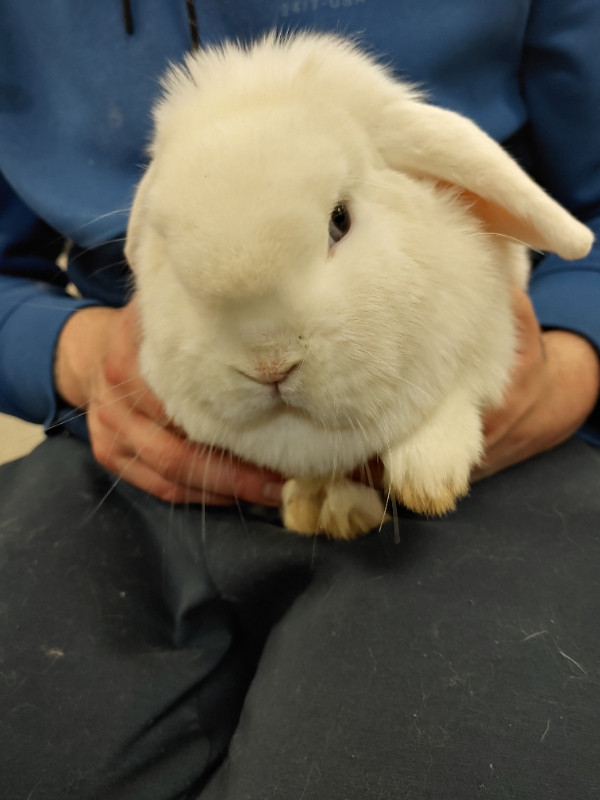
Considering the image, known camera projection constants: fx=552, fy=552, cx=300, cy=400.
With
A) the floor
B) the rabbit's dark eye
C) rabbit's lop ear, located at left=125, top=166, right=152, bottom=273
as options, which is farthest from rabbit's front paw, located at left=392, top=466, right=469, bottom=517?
the floor

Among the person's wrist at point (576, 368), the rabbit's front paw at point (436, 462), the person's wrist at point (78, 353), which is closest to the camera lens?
the rabbit's front paw at point (436, 462)

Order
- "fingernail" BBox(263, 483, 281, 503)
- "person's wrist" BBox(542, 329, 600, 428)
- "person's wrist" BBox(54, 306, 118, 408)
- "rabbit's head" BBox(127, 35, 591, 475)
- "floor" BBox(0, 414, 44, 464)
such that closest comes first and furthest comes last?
1. "rabbit's head" BBox(127, 35, 591, 475)
2. "fingernail" BBox(263, 483, 281, 503)
3. "person's wrist" BBox(542, 329, 600, 428)
4. "person's wrist" BBox(54, 306, 118, 408)
5. "floor" BBox(0, 414, 44, 464)

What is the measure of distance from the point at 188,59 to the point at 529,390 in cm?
62

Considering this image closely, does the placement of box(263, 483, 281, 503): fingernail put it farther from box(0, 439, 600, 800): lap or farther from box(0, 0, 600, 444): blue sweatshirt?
box(0, 0, 600, 444): blue sweatshirt

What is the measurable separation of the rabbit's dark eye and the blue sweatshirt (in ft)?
1.56

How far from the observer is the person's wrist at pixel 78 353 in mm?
978

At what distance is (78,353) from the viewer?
0.99 meters

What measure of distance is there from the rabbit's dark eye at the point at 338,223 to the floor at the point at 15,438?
1.54m

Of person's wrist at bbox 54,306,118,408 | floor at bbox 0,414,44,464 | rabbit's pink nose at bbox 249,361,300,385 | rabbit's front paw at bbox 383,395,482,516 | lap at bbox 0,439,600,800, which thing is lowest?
floor at bbox 0,414,44,464

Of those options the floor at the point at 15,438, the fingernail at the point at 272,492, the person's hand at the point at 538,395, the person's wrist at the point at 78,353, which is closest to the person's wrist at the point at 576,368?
the person's hand at the point at 538,395

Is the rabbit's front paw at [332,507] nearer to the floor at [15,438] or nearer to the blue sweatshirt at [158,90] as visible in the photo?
the blue sweatshirt at [158,90]

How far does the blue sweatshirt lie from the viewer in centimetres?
91

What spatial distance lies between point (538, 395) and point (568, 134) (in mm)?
548

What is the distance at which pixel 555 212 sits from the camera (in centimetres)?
57
